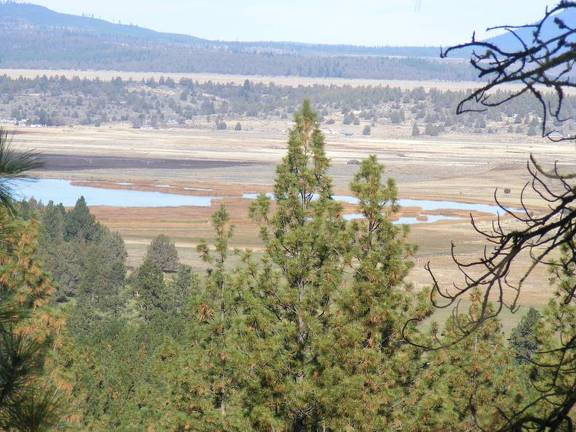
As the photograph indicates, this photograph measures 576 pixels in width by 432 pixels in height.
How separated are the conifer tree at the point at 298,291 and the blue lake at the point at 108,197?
61528mm

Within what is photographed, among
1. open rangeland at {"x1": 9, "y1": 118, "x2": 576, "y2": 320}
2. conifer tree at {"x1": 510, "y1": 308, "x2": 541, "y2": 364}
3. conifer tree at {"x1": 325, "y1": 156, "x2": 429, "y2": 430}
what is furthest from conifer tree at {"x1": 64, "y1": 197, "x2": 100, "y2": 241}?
conifer tree at {"x1": 325, "y1": 156, "x2": 429, "y2": 430}

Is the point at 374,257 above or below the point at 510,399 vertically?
above

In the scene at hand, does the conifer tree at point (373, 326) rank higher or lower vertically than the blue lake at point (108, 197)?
higher

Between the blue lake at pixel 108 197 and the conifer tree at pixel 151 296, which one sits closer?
the conifer tree at pixel 151 296

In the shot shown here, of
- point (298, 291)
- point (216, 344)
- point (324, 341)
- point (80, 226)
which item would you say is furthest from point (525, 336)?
point (80, 226)

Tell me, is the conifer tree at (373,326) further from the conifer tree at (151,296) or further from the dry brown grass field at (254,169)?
the conifer tree at (151,296)

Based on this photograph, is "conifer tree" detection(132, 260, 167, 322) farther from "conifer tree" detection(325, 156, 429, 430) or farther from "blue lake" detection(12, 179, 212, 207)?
"blue lake" detection(12, 179, 212, 207)

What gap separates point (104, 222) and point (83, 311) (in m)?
31.5

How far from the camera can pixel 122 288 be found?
48750 mm

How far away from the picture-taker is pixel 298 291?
17.4 m

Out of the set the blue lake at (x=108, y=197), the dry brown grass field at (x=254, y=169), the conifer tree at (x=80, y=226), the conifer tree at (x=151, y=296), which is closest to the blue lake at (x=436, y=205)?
the dry brown grass field at (x=254, y=169)

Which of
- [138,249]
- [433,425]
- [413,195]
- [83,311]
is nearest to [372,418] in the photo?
[433,425]

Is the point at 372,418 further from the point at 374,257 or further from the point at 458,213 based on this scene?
the point at 458,213

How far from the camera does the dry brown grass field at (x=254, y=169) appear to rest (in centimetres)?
6556
